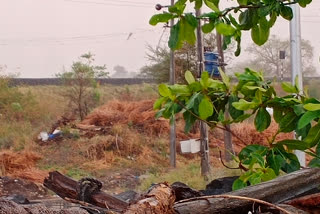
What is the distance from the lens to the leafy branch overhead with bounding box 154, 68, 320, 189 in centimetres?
72

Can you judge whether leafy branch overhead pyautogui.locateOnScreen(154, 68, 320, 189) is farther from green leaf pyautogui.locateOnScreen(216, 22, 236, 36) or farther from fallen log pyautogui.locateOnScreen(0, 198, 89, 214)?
fallen log pyautogui.locateOnScreen(0, 198, 89, 214)

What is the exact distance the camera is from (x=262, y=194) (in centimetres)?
53

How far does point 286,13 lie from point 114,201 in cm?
51

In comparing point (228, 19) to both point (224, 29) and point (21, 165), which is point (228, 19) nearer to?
point (224, 29)

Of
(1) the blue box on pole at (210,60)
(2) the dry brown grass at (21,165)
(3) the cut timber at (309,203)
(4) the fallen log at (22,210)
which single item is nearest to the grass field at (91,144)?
(2) the dry brown grass at (21,165)

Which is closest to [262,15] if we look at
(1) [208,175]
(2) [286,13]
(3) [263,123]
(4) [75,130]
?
(2) [286,13]

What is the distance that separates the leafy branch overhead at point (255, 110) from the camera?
718mm

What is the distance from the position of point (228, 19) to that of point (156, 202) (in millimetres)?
432

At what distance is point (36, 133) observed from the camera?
679cm

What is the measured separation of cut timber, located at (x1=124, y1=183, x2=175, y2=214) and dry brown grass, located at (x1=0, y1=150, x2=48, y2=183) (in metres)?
4.55

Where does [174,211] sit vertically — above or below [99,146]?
above

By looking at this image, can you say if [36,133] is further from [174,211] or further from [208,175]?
[174,211]

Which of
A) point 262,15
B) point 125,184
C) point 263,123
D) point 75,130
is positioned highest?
point 262,15

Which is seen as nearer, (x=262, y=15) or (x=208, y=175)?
(x=262, y=15)
